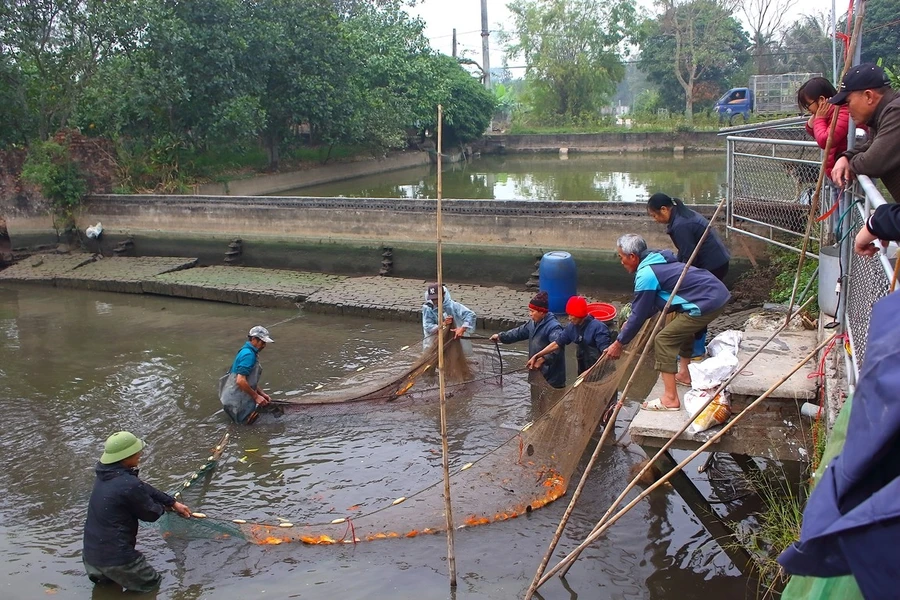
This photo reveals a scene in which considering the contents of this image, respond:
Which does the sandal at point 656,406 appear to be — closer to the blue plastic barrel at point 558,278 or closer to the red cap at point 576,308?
the red cap at point 576,308

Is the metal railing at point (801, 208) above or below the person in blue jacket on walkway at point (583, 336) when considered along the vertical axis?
above

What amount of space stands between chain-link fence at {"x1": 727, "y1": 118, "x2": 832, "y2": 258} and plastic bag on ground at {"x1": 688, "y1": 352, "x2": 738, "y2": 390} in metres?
3.11

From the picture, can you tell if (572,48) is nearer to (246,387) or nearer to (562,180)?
(562,180)

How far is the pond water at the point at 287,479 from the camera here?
4988 millimetres

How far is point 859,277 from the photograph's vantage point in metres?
3.86

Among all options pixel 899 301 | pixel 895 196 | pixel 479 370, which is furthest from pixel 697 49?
pixel 899 301

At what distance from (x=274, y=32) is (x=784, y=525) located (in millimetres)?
19465

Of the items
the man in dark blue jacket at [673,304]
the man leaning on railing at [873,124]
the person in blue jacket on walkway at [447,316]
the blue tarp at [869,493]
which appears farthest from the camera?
the person in blue jacket on walkway at [447,316]

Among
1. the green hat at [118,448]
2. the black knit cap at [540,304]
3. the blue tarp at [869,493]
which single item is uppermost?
the blue tarp at [869,493]

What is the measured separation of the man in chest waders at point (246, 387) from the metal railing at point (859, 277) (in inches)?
200

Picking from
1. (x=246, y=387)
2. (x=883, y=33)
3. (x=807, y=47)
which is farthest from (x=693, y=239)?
(x=807, y=47)

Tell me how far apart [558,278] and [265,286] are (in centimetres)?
538

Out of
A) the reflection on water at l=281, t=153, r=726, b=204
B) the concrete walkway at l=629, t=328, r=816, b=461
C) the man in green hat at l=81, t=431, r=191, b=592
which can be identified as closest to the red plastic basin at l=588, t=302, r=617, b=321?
the concrete walkway at l=629, t=328, r=816, b=461

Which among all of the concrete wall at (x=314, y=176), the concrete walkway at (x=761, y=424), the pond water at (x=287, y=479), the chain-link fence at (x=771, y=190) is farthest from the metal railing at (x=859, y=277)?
the concrete wall at (x=314, y=176)
